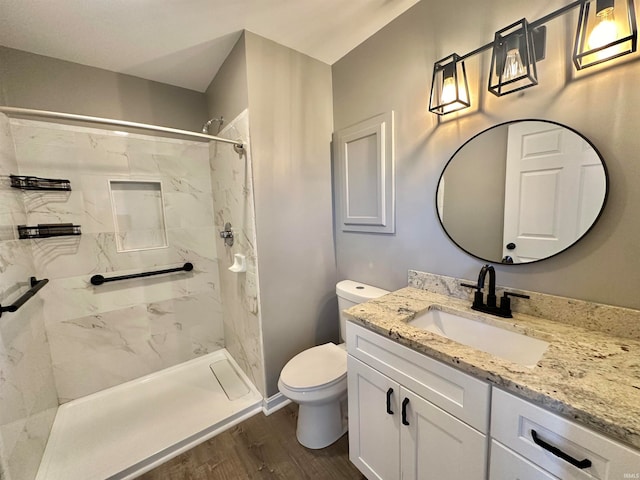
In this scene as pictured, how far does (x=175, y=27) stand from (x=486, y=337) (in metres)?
2.32

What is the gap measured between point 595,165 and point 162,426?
8.62 feet

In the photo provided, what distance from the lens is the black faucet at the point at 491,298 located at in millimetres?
1101

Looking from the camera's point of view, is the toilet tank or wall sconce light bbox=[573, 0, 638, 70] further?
the toilet tank

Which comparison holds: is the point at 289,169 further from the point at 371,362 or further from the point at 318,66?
the point at 371,362

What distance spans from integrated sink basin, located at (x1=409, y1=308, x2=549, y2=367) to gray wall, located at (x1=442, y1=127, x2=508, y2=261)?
1.10ft

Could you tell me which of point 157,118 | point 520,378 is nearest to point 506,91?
point 520,378

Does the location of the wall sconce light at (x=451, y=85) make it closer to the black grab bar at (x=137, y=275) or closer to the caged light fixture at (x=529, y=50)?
the caged light fixture at (x=529, y=50)

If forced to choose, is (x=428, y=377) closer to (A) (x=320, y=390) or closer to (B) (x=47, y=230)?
(A) (x=320, y=390)

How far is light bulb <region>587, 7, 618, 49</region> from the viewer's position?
82cm

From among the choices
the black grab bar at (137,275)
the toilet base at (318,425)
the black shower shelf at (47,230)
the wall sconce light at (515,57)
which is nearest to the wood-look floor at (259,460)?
the toilet base at (318,425)

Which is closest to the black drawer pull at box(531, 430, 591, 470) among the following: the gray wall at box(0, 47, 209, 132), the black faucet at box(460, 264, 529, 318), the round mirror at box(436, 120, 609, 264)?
the black faucet at box(460, 264, 529, 318)

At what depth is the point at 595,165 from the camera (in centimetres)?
92

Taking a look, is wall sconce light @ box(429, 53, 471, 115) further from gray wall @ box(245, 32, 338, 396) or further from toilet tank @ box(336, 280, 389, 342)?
toilet tank @ box(336, 280, 389, 342)

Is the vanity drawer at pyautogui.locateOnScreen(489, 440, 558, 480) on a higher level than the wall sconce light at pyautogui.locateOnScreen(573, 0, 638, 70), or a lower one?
lower
